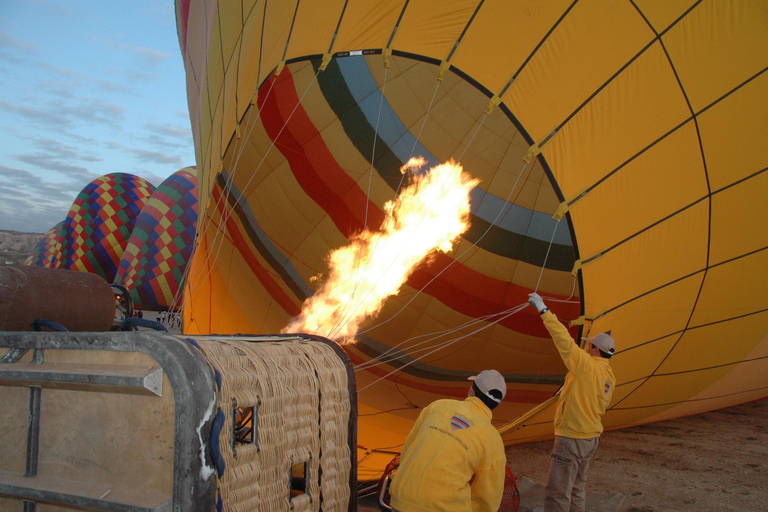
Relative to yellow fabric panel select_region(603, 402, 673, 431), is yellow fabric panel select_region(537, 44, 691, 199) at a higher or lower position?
higher

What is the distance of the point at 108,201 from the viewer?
16156 millimetres

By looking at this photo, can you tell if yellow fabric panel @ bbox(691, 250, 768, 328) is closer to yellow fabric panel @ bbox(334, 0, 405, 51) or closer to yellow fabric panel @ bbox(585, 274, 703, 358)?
yellow fabric panel @ bbox(585, 274, 703, 358)

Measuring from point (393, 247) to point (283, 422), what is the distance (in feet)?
8.12

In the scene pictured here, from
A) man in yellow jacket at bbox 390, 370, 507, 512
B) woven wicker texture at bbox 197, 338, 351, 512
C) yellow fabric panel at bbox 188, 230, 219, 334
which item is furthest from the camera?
yellow fabric panel at bbox 188, 230, 219, 334

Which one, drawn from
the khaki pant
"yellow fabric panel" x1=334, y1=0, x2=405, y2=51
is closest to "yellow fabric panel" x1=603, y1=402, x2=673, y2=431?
the khaki pant

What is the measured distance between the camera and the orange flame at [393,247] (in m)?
Result: 3.66

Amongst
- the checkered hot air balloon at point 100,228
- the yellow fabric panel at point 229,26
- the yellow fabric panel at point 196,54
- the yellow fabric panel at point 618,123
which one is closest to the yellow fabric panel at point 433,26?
the yellow fabric panel at point 618,123

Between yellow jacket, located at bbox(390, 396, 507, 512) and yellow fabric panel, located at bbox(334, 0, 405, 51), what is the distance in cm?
218

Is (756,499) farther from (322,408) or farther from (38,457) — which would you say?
(38,457)

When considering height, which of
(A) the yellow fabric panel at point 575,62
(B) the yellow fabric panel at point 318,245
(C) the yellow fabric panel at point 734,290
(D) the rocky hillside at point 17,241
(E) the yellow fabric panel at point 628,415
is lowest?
(E) the yellow fabric panel at point 628,415

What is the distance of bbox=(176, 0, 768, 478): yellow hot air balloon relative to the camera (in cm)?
284


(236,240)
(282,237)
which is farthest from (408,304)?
(236,240)

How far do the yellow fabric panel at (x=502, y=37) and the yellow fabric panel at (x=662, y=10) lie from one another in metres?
0.36

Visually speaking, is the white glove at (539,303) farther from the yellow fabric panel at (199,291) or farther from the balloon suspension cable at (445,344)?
the yellow fabric panel at (199,291)
